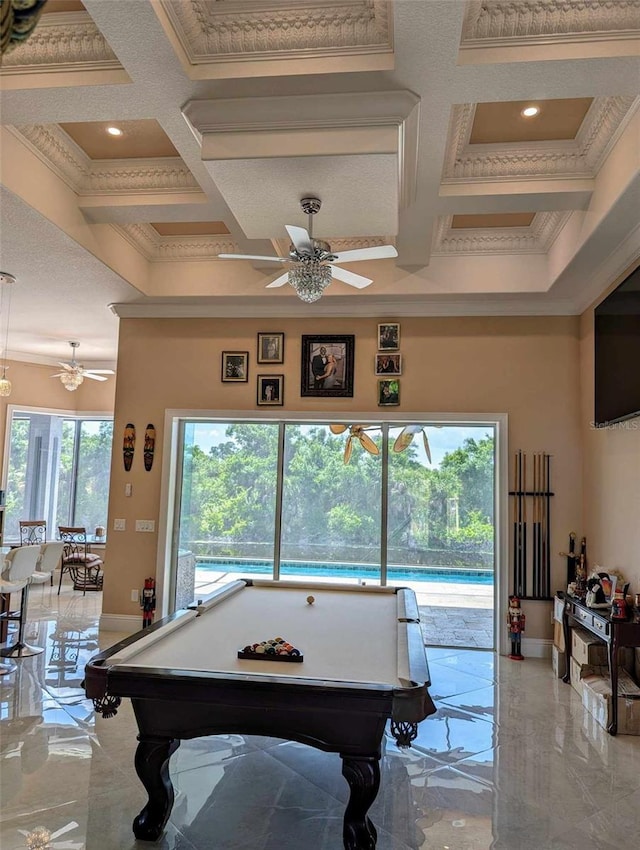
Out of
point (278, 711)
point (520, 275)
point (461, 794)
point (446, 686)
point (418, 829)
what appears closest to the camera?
point (278, 711)

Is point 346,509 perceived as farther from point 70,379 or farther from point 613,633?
point 70,379

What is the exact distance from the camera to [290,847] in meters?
2.48

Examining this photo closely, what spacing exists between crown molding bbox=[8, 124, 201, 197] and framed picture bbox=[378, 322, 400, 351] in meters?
2.46

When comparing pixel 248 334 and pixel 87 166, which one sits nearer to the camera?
pixel 87 166

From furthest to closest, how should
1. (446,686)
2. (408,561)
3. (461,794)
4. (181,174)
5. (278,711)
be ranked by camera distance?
(408,561), (446,686), (181,174), (461,794), (278,711)

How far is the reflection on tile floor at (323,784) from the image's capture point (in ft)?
8.55

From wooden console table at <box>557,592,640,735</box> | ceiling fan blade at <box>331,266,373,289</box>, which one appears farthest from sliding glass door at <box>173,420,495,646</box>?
ceiling fan blade at <box>331,266,373,289</box>

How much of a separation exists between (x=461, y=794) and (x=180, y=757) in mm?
1587

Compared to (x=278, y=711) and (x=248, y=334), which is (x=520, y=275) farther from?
(x=278, y=711)

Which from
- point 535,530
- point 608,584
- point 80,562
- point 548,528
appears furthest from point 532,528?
point 80,562

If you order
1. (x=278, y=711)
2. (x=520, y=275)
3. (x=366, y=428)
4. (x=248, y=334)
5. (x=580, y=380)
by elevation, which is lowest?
(x=278, y=711)

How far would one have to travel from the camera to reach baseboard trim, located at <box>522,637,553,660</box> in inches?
221

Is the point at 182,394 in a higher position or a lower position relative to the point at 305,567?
higher

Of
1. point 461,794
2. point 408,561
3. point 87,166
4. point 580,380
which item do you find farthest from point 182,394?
point 461,794
